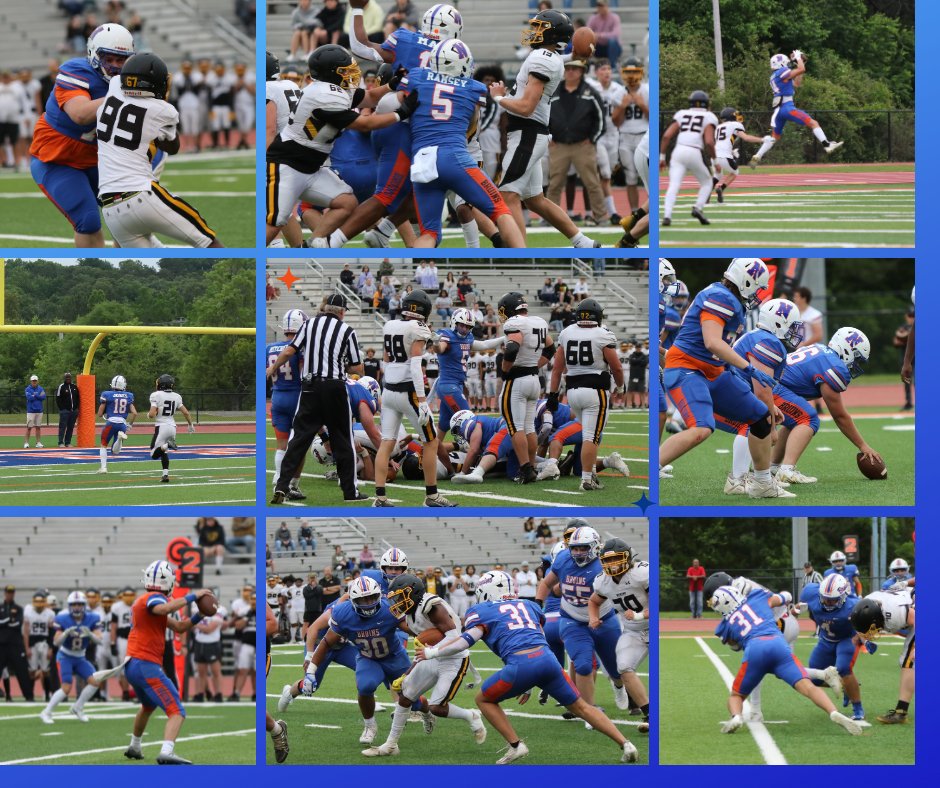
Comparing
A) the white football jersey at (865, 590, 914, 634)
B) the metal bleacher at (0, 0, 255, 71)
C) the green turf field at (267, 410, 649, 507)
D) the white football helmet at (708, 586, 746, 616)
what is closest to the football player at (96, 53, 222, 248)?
the green turf field at (267, 410, 649, 507)

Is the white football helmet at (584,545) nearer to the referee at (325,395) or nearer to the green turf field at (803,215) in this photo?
the referee at (325,395)

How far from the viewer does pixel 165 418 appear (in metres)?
9.15

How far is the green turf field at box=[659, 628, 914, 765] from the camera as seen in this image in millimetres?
6953

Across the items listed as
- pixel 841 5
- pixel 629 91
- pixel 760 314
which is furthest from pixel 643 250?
pixel 629 91

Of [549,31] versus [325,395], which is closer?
[325,395]

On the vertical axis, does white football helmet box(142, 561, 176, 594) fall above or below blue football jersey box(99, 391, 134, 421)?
below

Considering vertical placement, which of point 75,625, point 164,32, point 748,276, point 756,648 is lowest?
point 75,625

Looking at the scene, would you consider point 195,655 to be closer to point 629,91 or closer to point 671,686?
point 671,686

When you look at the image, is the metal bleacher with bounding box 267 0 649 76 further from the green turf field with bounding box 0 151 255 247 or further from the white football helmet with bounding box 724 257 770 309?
the white football helmet with bounding box 724 257 770 309

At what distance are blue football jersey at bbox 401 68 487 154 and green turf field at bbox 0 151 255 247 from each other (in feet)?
21.7

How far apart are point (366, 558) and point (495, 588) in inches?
70.0

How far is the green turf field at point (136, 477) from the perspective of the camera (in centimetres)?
845

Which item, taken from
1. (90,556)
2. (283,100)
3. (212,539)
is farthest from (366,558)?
(90,556)

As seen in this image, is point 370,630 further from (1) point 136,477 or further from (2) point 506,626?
(1) point 136,477
